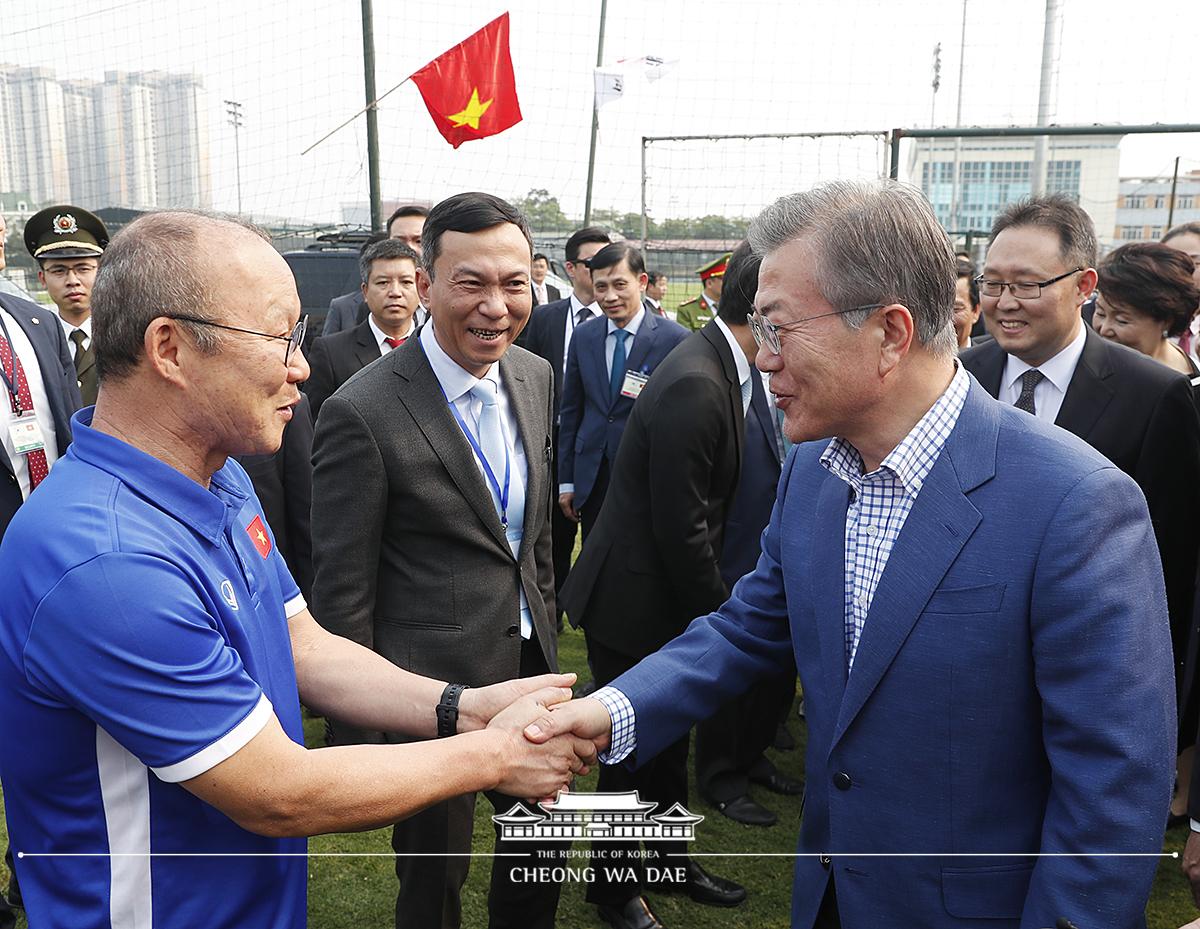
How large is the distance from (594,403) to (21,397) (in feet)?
11.0

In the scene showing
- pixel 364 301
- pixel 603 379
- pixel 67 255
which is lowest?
pixel 603 379

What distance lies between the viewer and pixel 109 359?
5.54 feet

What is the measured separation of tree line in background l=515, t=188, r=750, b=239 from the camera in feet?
31.8

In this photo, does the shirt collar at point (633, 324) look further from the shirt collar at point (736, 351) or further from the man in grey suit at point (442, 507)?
the man in grey suit at point (442, 507)

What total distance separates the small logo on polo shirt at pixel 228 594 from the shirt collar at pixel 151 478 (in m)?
0.08

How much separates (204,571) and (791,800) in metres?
3.68

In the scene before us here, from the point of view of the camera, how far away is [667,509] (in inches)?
137

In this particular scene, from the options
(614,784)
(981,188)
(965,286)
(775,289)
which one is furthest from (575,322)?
(775,289)

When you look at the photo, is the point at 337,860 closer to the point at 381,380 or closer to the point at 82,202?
the point at 381,380

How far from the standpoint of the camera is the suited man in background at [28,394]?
3688 millimetres

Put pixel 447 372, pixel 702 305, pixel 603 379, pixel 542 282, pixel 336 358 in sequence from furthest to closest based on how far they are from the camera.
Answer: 1. pixel 542 282
2. pixel 702 305
3. pixel 603 379
4. pixel 336 358
5. pixel 447 372

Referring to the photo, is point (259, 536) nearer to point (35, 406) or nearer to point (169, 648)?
point (169, 648)

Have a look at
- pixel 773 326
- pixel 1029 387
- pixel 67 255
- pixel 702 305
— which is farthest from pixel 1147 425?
pixel 702 305

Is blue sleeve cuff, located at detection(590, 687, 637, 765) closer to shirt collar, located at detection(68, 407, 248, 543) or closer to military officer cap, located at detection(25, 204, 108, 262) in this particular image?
shirt collar, located at detection(68, 407, 248, 543)
